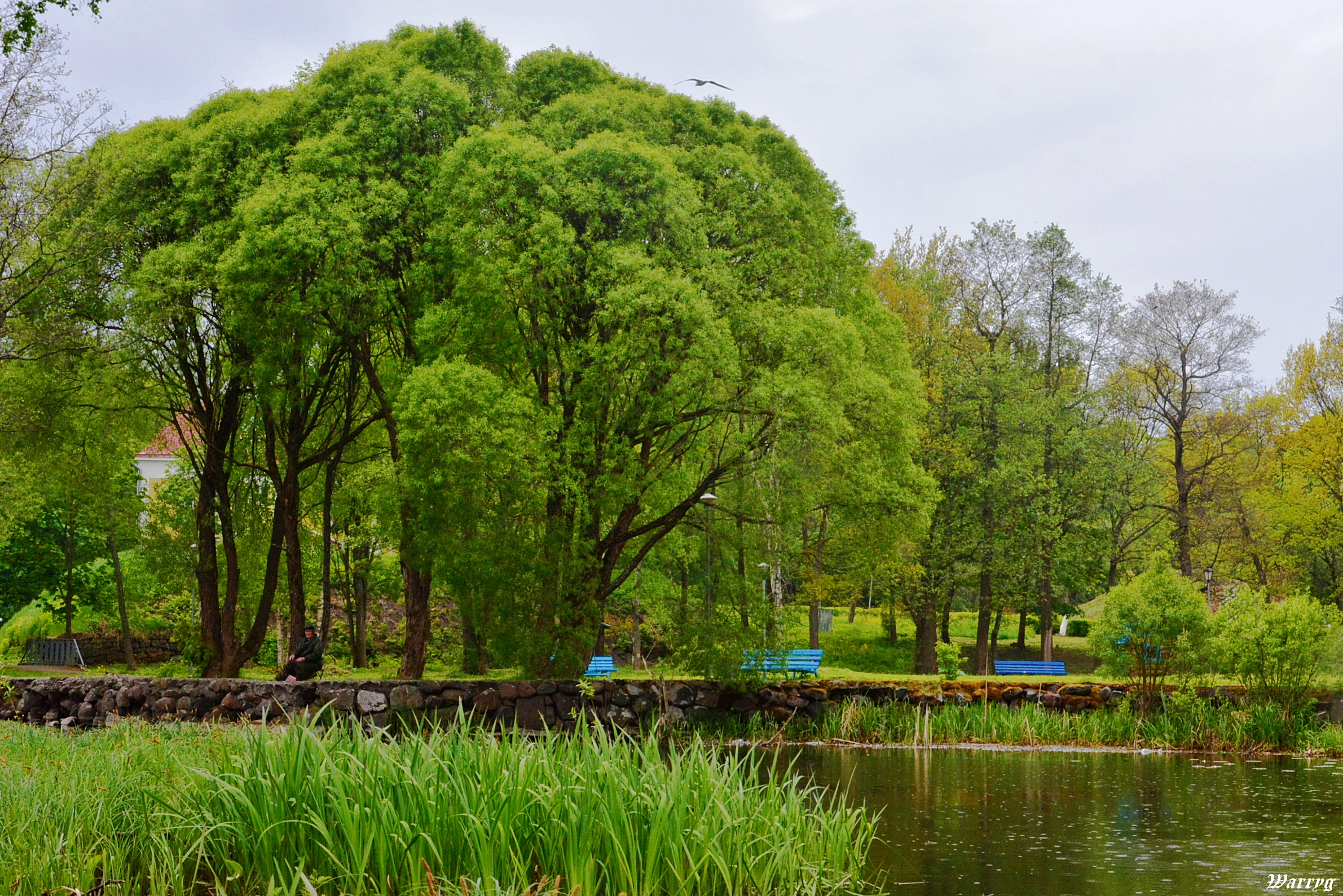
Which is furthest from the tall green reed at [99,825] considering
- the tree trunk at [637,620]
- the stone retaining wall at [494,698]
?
the tree trunk at [637,620]

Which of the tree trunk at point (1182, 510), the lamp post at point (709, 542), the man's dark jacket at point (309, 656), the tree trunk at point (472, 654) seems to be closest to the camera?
the man's dark jacket at point (309, 656)

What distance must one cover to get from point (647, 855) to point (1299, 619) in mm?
16339

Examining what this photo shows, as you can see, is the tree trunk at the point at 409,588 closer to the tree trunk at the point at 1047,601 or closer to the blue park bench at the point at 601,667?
the blue park bench at the point at 601,667

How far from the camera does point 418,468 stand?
19.1m

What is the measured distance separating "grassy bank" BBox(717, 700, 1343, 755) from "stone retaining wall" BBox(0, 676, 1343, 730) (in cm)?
42

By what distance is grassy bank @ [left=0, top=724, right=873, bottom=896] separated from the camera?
6.00 meters

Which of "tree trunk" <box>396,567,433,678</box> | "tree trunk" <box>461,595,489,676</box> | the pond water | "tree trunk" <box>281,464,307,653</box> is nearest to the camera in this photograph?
the pond water

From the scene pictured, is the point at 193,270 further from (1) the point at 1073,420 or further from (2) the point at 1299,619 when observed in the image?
(1) the point at 1073,420

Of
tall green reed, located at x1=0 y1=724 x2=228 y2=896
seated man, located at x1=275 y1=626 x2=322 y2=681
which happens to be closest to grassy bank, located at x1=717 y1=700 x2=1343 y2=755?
seated man, located at x1=275 y1=626 x2=322 y2=681

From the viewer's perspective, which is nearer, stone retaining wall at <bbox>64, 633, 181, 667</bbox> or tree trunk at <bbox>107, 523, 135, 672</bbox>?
tree trunk at <bbox>107, 523, 135, 672</bbox>

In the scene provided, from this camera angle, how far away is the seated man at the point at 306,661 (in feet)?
60.9

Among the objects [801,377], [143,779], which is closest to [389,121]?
[801,377]

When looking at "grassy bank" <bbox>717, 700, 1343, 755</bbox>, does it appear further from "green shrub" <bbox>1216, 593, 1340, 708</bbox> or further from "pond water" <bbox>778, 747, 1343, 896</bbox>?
"pond water" <bbox>778, 747, 1343, 896</bbox>

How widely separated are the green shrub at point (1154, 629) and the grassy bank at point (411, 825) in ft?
47.3
